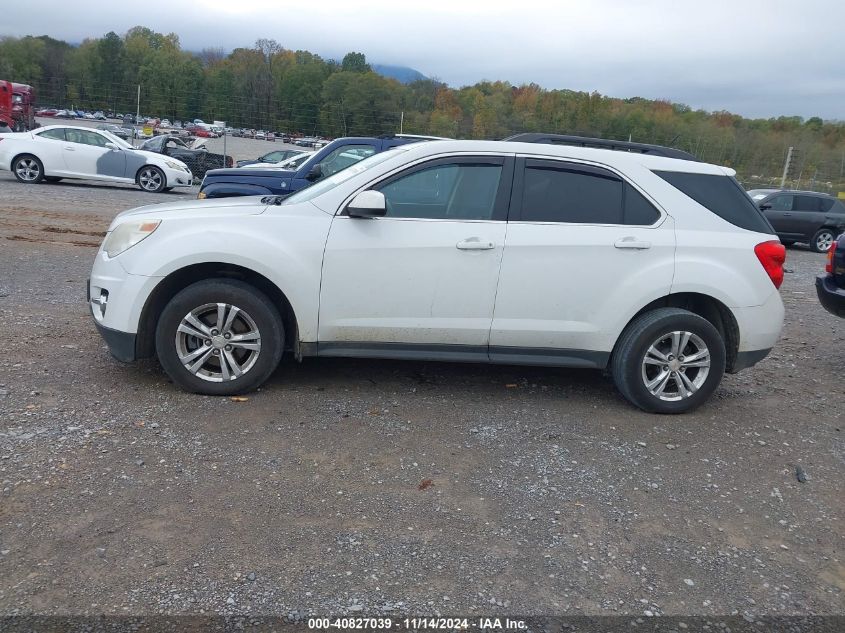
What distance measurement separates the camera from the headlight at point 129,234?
4668mm

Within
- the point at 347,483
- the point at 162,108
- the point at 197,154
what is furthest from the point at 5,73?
the point at 347,483

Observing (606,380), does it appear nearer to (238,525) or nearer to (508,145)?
(508,145)

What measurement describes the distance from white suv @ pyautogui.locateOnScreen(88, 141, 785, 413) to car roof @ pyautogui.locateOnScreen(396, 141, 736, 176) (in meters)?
0.01

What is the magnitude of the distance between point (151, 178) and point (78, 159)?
175 cm

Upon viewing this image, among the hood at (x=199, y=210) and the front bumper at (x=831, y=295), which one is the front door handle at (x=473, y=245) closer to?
the hood at (x=199, y=210)

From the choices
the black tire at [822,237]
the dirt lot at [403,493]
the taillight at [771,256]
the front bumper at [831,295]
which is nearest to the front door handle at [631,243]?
the taillight at [771,256]

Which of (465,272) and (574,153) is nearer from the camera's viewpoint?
A: (465,272)

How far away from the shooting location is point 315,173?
10117mm

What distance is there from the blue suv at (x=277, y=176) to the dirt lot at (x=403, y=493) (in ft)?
15.0

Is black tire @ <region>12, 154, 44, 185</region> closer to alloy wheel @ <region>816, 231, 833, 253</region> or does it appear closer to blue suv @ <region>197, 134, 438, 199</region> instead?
blue suv @ <region>197, 134, 438, 199</region>

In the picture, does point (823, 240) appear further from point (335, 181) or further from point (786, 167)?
point (335, 181)

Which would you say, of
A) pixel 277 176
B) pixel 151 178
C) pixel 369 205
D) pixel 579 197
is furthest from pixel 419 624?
pixel 151 178

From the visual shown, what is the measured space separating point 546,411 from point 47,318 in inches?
170

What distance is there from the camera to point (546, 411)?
4973 millimetres
